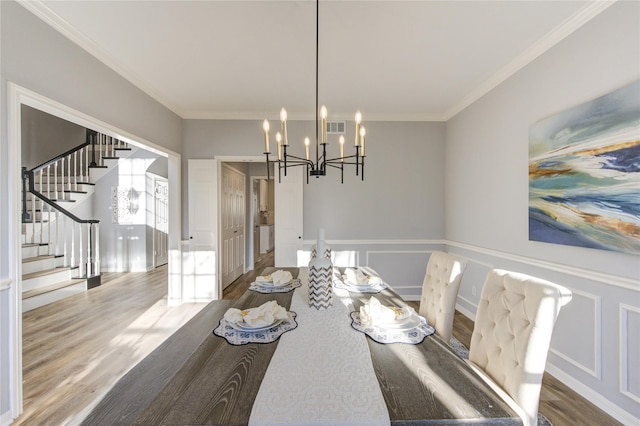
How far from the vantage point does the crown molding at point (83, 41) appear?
1.90m

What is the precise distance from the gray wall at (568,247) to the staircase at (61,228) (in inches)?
229

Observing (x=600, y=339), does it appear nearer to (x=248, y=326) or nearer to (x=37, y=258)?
(x=248, y=326)

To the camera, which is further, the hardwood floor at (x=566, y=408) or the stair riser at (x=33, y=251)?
the stair riser at (x=33, y=251)

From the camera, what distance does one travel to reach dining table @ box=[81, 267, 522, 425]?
763mm

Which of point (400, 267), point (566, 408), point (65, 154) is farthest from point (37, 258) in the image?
point (566, 408)

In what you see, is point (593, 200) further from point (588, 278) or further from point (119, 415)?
point (119, 415)

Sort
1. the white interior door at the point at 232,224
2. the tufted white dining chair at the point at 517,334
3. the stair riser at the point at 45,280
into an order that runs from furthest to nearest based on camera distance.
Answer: the white interior door at the point at 232,224
the stair riser at the point at 45,280
the tufted white dining chair at the point at 517,334

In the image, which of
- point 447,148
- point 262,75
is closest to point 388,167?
point 447,148

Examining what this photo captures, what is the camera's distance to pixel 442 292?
1.74 meters

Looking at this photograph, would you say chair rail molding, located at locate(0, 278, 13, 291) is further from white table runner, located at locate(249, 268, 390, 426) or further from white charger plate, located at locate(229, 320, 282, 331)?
white table runner, located at locate(249, 268, 390, 426)

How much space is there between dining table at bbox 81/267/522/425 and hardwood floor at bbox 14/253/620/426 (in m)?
0.78

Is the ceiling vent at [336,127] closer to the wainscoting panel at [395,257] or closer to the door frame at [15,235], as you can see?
the wainscoting panel at [395,257]

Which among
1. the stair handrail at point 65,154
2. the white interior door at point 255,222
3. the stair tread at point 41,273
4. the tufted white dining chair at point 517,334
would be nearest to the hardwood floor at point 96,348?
the stair tread at point 41,273

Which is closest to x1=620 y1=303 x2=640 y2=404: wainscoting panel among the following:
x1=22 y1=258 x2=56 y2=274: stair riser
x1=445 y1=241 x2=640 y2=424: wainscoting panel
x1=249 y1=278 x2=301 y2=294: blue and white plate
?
x1=445 y1=241 x2=640 y2=424: wainscoting panel
